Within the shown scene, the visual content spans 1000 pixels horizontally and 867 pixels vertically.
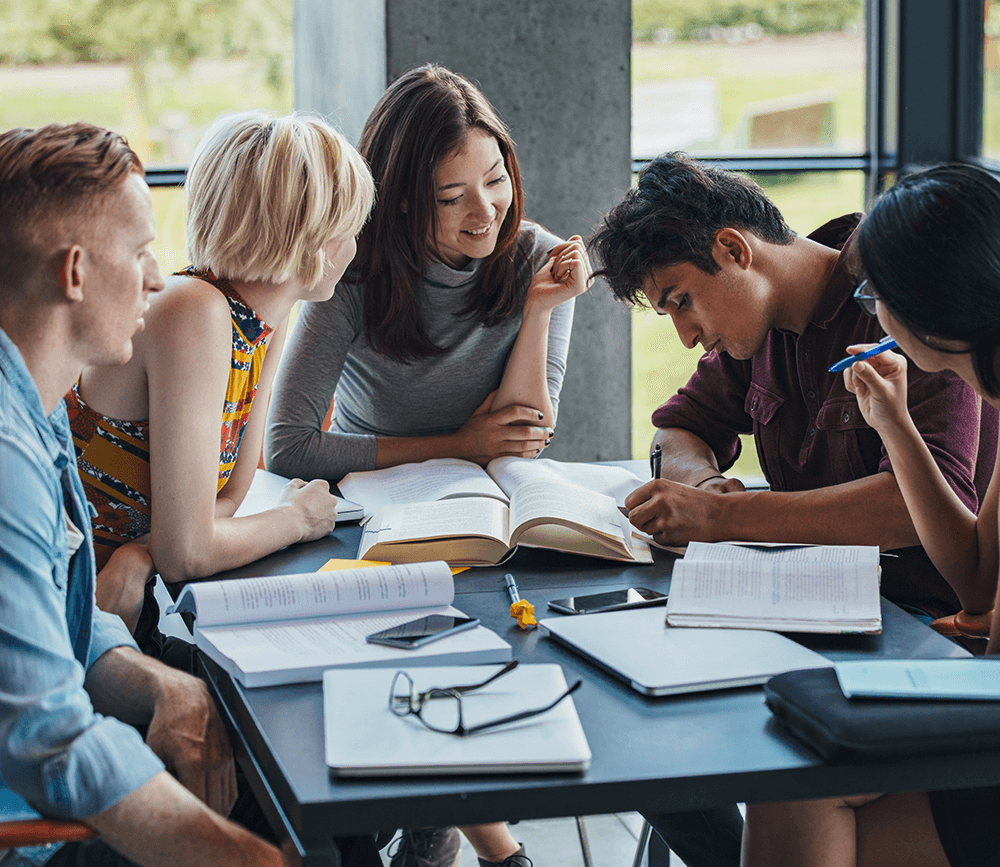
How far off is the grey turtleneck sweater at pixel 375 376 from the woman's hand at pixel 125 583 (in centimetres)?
64

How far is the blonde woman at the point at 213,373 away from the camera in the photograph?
4.86 feet

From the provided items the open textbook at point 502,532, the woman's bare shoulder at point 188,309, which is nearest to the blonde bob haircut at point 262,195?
the woman's bare shoulder at point 188,309

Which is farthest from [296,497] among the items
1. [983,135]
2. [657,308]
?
[983,135]

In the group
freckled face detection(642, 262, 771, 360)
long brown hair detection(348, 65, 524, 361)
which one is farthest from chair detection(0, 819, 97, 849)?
long brown hair detection(348, 65, 524, 361)

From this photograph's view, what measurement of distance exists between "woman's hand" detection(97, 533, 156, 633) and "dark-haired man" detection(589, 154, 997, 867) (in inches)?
29.8

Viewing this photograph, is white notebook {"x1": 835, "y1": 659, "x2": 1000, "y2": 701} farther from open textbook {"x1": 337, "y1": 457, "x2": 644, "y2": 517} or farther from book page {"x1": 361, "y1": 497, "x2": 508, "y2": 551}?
open textbook {"x1": 337, "y1": 457, "x2": 644, "y2": 517}

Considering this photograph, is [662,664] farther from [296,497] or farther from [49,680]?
[296,497]

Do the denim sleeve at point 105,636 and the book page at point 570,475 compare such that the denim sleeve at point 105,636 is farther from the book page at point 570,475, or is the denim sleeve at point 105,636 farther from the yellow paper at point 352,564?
the book page at point 570,475

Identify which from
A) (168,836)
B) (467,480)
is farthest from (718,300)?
(168,836)

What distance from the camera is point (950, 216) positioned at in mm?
1302

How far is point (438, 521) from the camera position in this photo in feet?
5.34

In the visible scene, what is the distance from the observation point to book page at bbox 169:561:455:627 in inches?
51.0

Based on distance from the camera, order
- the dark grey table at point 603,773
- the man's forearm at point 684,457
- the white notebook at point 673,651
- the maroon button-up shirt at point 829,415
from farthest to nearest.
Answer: the man's forearm at point 684,457
the maroon button-up shirt at point 829,415
the white notebook at point 673,651
the dark grey table at point 603,773

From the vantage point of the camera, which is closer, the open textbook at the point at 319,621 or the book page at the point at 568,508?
the open textbook at the point at 319,621
